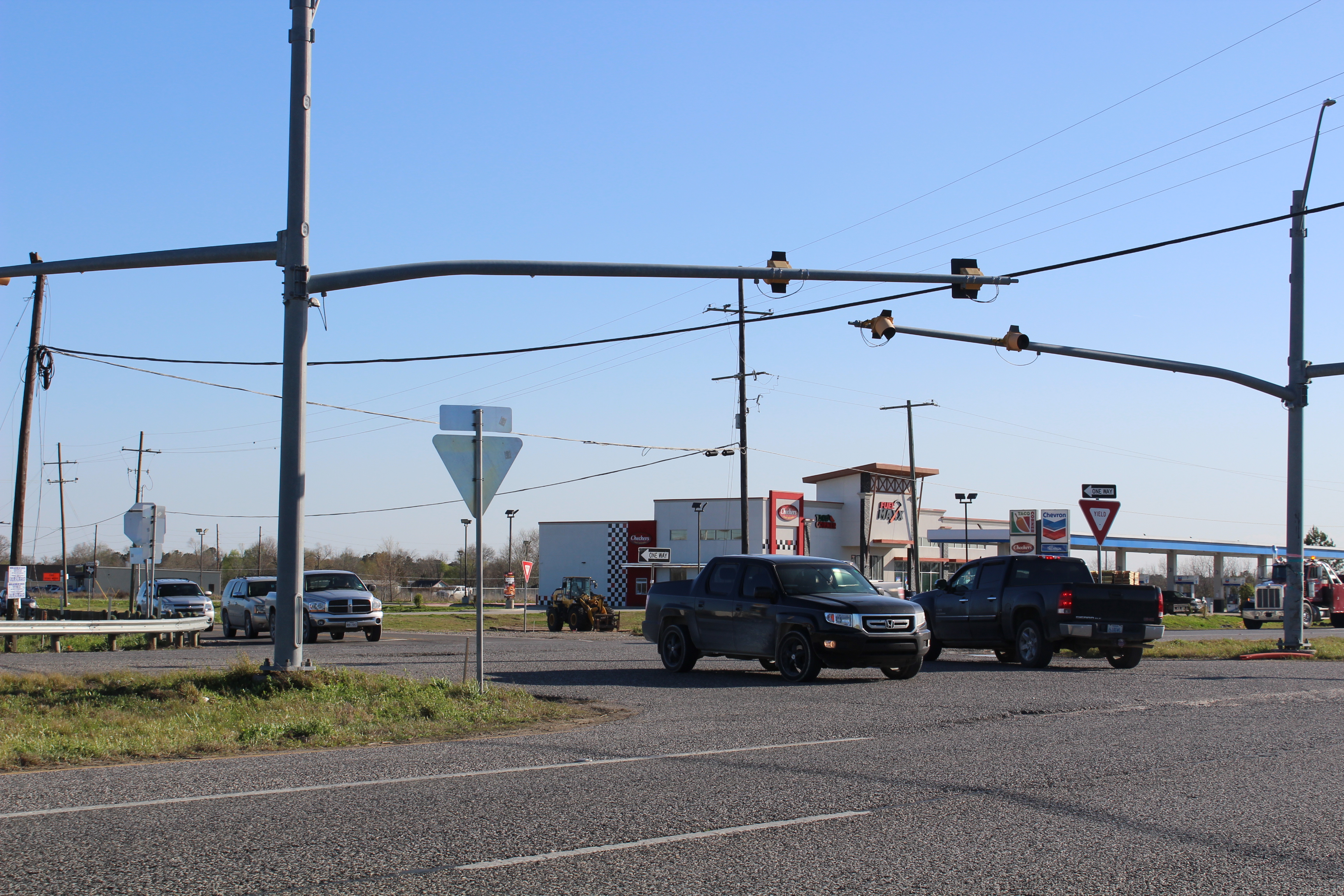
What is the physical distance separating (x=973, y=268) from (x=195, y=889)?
47.0 feet

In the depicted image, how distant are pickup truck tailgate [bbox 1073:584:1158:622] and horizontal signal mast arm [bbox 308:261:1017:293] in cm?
578

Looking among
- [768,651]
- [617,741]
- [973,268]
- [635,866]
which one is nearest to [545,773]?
[617,741]

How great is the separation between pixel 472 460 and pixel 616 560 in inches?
2513

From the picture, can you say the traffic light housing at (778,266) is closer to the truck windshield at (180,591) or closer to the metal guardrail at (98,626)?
the metal guardrail at (98,626)

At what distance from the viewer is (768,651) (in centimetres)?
1661

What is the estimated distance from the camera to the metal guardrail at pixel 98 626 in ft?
68.1

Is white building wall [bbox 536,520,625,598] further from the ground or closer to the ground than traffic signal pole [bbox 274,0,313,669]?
closer to the ground

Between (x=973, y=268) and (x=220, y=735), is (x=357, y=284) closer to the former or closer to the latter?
(x=220, y=735)

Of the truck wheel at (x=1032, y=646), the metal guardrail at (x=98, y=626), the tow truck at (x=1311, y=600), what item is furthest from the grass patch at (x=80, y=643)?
the tow truck at (x=1311, y=600)

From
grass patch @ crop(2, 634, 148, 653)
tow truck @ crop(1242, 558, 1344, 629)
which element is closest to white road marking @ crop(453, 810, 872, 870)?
grass patch @ crop(2, 634, 148, 653)

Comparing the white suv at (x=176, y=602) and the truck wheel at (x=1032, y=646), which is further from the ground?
the truck wheel at (x=1032, y=646)

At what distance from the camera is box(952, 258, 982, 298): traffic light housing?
17.2 m

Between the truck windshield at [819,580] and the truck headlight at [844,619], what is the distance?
36.5 inches

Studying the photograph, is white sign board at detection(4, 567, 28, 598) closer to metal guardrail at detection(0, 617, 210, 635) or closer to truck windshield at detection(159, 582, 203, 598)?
truck windshield at detection(159, 582, 203, 598)
